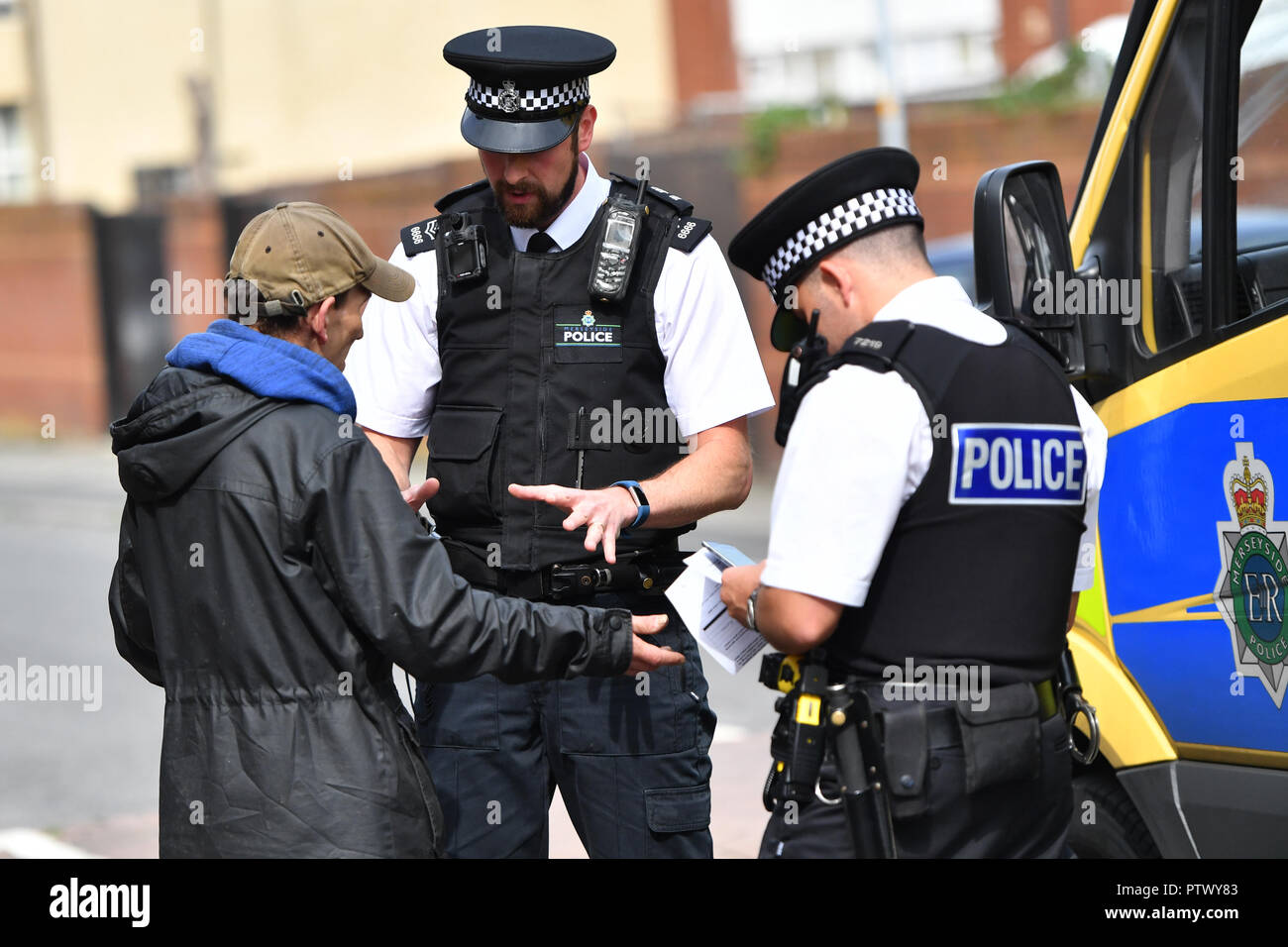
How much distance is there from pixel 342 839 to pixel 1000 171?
1947 millimetres

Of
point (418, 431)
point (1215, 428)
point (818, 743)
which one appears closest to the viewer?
point (818, 743)

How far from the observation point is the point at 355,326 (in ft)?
9.73

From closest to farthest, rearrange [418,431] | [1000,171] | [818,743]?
[818,743] < [1000,171] < [418,431]

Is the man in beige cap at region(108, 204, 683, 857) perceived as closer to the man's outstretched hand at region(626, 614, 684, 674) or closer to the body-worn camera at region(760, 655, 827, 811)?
the man's outstretched hand at region(626, 614, 684, 674)

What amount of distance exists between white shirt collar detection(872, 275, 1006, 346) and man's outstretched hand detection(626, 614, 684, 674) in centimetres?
78

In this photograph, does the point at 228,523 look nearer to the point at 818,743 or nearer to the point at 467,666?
the point at 467,666

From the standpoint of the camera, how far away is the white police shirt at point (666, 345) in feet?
11.6

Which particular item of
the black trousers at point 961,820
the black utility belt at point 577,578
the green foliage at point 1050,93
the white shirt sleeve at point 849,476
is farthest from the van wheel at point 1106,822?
the green foliage at point 1050,93

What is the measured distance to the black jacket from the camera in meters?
2.71

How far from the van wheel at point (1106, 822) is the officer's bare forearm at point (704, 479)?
1047 mm

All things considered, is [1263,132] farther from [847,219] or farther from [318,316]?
[318,316]

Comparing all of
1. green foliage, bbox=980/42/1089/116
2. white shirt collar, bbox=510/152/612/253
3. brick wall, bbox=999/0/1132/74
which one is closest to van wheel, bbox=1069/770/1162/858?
white shirt collar, bbox=510/152/612/253

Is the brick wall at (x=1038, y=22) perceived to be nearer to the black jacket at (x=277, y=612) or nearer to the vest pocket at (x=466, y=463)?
the vest pocket at (x=466, y=463)
